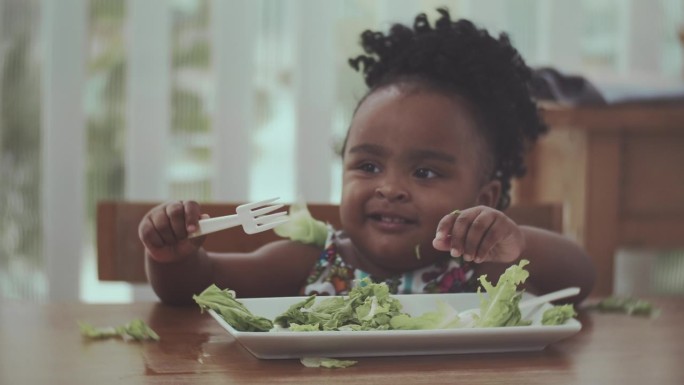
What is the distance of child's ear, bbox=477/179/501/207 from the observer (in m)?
1.12

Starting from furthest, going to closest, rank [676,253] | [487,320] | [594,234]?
[676,253], [594,234], [487,320]

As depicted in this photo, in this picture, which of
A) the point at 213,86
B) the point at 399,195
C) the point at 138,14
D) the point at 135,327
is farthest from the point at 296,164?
the point at 135,327

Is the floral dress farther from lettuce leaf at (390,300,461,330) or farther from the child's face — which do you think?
lettuce leaf at (390,300,461,330)

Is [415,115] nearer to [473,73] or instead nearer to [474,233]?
[473,73]

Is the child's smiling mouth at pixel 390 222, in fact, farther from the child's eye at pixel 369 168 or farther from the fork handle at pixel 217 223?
the fork handle at pixel 217 223

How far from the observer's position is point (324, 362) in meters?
0.72

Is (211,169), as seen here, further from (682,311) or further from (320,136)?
(682,311)

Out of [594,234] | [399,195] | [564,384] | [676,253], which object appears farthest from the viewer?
[676,253]

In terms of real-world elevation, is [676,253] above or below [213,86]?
below

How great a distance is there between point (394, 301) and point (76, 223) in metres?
1.40

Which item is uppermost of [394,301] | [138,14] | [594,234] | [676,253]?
[138,14]

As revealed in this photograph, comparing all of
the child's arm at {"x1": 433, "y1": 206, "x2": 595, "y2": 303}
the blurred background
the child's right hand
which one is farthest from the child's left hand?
the blurred background

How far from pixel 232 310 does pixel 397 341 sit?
0.13 metres

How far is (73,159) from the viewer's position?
207cm
